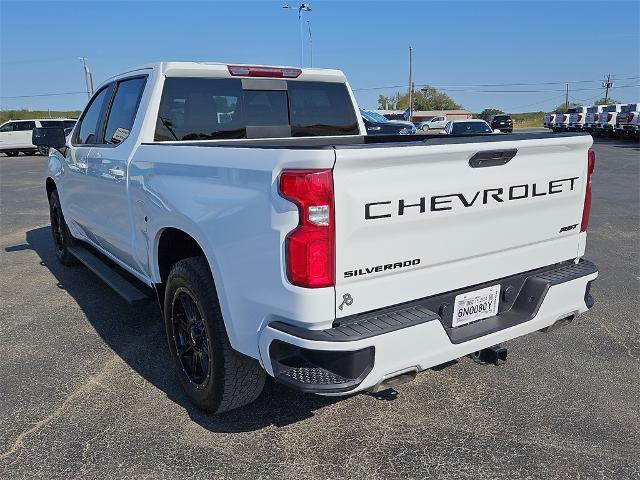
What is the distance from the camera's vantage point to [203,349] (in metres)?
3.14

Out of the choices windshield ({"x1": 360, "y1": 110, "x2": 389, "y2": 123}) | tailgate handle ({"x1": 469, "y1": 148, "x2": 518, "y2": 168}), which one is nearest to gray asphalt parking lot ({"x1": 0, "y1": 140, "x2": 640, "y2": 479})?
tailgate handle ({"x1": 469, "y1": 148, "x2": 518, "y2": 168})

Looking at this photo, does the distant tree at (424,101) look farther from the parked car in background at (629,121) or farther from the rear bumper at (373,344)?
the rear bumper at (373,344)

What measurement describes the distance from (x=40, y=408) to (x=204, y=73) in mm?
2475

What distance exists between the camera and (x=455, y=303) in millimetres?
2723

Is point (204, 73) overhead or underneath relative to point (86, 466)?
overhead

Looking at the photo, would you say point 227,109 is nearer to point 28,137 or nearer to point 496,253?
point 496,253

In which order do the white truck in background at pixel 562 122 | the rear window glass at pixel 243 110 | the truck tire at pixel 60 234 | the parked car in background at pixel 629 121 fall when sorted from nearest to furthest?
the rear window glass at pixel 243 110 < the truck tire at pixel 60 234 < the parked car in background at pixel 629 121 < the white truck in background at pixel 562 122

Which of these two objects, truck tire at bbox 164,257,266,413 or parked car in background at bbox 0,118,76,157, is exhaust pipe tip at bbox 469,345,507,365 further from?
parked car in background at bbox 0,118,76,157

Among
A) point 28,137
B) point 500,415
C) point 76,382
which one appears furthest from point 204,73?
point 28,137

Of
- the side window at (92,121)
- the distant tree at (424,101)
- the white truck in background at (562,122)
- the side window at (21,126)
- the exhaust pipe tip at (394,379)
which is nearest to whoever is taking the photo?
the exhaust pipe tip at (394,379)

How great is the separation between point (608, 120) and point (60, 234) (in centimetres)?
3322

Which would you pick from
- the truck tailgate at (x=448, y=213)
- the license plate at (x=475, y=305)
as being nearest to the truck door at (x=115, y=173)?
the truck tailgate at (x=448, y=213)

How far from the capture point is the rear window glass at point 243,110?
381 cm

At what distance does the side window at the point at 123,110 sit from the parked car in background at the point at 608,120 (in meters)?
33.3
